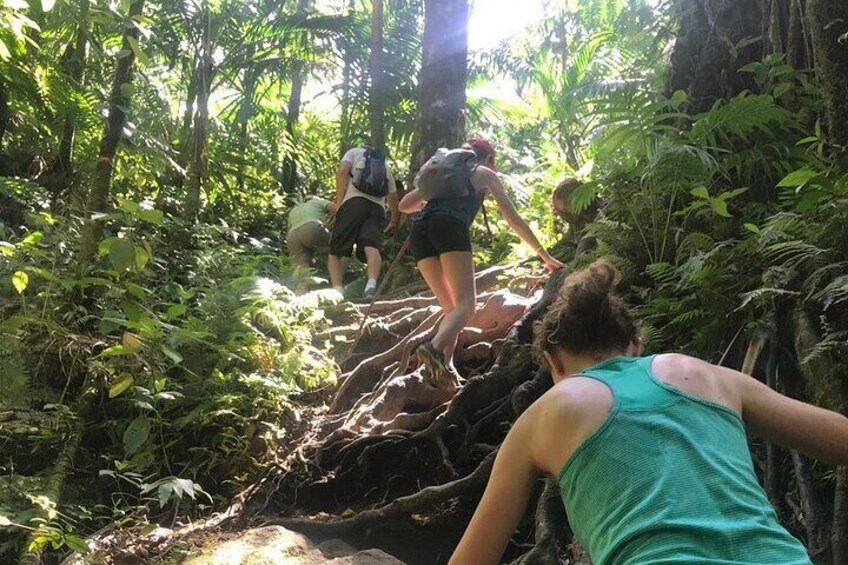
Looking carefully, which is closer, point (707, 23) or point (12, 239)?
point (707, 23)

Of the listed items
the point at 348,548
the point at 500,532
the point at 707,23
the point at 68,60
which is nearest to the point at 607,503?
the point at 500,532

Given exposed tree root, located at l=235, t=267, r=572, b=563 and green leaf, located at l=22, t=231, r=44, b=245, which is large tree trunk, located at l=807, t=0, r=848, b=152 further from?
green leaf, located at l=22, t=231, r=44, b=245

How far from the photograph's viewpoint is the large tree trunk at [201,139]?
8773 millimetres

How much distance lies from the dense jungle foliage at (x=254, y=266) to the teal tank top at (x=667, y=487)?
101 cm

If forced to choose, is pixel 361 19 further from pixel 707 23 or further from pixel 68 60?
pixel 707 23

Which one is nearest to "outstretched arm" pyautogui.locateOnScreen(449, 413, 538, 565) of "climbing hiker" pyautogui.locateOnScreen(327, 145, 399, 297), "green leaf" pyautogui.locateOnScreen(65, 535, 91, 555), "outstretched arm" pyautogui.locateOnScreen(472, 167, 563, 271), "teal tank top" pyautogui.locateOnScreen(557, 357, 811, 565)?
"teal tank top" pyautogui.locateOnScreen(557, 357, 811, 565)

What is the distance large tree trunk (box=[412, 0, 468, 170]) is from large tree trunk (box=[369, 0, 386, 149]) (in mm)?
2116

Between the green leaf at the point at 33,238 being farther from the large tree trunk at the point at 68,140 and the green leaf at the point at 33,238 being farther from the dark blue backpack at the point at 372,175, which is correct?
the large tree trunk at the point at 68,140

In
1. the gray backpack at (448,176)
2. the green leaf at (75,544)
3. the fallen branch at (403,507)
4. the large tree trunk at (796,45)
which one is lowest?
the fallen branch at (403,507)

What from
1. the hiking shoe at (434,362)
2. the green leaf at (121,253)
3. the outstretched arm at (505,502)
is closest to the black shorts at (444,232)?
the hiking shoe at (434,362)

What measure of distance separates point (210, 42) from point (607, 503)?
10067 mm

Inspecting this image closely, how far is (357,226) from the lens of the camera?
7039 millimetres

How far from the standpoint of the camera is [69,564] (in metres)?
3.20

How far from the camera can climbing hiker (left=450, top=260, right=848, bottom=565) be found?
134 centimetres
